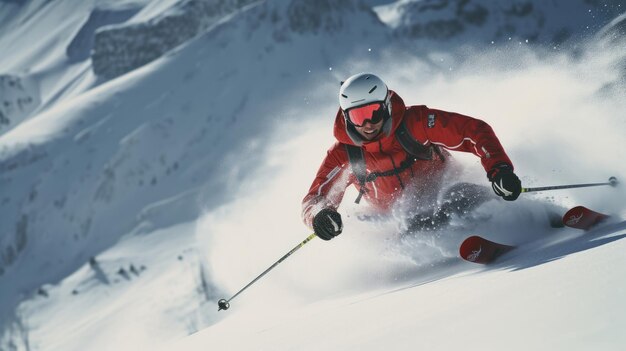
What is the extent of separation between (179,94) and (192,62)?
5.58m

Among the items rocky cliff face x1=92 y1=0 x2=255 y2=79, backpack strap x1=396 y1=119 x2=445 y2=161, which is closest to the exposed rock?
rocky cliff face x1=92 y1=0 x2=255 y2=79

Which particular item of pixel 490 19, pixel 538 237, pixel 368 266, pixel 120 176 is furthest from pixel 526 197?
pixel 490 19

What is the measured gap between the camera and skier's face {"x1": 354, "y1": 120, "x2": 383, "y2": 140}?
6.18 metres

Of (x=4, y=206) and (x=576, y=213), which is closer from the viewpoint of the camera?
(x=576, y=213)

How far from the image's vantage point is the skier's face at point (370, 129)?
6.18 metres

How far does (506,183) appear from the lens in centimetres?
530

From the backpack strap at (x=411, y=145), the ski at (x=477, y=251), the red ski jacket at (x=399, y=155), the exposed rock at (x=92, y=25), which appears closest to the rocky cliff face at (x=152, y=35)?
the exposed rock at (x=92, y=25)

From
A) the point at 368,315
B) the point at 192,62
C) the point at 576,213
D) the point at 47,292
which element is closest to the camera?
the point at 368,315

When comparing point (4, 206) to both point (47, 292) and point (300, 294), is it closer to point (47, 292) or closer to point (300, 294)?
point (47, 292)

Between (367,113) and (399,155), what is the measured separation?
81cm

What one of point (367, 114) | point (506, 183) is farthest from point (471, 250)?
point (367, 114)

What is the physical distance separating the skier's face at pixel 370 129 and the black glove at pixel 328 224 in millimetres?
889

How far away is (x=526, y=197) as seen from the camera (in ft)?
20.5

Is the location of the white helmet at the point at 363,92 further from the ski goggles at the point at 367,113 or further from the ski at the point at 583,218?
the ski at the point at 583,218
